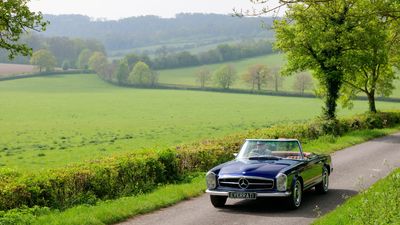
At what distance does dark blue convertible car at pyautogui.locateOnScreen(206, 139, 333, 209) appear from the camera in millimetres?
12617

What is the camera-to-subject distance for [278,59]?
18225cm

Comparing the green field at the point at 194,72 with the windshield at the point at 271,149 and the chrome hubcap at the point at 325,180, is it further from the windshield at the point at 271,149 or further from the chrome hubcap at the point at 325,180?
the windshield at the point at 271,149

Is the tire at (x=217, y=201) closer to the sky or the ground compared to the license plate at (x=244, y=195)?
closer to the ground

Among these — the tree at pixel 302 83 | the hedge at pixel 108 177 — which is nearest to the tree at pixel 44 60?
the tree at pixel 302 83

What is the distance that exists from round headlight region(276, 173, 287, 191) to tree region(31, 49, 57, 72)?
142034 mm

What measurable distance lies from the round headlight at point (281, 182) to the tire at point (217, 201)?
1.64 metres

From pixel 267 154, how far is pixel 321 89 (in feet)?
82.0

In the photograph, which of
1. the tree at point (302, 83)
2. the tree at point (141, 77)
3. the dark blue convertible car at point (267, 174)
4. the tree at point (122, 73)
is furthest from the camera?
the tree at point (122, 73)

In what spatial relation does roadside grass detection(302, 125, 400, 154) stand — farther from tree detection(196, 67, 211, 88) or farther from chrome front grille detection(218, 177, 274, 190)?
tree detection(196, 67, 211, 88)

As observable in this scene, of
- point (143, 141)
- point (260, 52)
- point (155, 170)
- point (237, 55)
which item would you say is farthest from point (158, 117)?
point (260, 52)

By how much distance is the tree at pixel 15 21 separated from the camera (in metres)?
14.2

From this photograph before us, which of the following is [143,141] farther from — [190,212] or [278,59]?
[278,59]

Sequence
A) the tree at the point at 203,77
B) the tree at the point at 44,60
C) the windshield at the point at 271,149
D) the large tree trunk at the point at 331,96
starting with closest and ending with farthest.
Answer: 1. the windshield at the point at 271,149
2. the large tree trunk at the point at 331,96
3. the tree at the point at 44,60
4. the tree at the point at 203,77

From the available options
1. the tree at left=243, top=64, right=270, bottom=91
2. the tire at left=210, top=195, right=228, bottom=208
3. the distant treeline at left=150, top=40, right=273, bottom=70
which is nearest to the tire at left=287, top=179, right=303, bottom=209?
the tire at left=210, top=195, right=228, bottom=208
